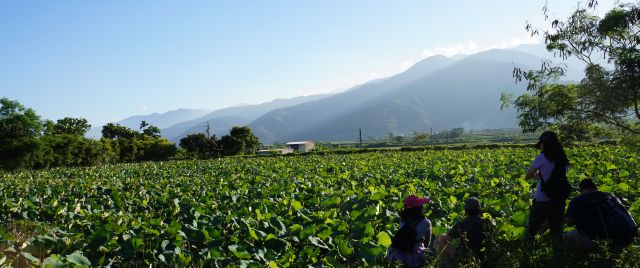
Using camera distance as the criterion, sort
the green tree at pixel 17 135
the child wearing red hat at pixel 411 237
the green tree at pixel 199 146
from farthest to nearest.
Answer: the green tree at pixel 199 146 → the green tree at pixel 17 135 → the child wearing red hat at pixel 411 237

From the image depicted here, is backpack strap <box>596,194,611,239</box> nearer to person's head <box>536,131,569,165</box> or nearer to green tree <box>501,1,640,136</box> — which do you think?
person's head <box>536,131,569,165</box>

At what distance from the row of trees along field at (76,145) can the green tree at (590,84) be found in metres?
52.5

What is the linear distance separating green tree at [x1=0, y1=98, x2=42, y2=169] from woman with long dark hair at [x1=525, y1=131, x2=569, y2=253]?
184ft

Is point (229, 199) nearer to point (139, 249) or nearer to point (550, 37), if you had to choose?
point (139, 249)

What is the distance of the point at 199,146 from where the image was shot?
7275 cm

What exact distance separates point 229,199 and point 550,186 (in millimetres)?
7520

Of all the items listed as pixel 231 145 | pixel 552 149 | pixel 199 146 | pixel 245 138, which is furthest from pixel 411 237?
pixel 245 138

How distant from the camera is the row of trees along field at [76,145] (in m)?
50.0

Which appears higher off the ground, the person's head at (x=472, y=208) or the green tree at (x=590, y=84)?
the green tree at (x=590, y=84)

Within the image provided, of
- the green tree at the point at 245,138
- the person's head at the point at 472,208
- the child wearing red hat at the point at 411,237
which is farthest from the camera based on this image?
the green tree at the point at 245,138

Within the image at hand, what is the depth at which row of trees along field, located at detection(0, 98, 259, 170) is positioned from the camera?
50.0m

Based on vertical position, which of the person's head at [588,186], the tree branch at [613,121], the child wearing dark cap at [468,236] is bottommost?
the child wearing dark cap at [468,236]

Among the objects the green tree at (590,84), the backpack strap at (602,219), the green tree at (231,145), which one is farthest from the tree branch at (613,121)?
the green tree at (231,145)

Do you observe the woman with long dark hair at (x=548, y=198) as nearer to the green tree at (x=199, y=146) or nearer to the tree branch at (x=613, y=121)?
the tree branch at (x=613, y=121)
